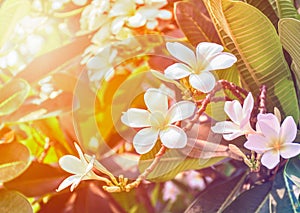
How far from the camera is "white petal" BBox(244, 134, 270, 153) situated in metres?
0.50

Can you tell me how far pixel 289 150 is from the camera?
0.50 m

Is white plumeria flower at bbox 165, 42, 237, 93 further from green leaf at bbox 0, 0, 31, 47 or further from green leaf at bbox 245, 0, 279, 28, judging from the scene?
green leaf at bbox 0, 0, 31, 47

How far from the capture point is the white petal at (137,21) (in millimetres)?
649

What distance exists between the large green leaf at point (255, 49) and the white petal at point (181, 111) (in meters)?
0.09

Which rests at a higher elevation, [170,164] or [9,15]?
[9,15]

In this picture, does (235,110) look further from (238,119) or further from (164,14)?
(164,14)

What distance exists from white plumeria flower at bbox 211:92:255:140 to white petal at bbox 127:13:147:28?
180 mm

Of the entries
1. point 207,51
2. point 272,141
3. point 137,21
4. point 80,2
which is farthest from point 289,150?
point 80,2

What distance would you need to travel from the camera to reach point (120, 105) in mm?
717

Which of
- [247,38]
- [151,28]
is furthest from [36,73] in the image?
[247,38]

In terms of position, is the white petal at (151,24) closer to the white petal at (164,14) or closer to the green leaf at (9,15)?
the white petal at (164,14)

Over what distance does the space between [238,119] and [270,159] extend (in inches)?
1.8

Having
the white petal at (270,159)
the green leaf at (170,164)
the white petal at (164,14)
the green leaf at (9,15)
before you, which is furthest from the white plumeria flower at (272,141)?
the green leaf at (9,15)

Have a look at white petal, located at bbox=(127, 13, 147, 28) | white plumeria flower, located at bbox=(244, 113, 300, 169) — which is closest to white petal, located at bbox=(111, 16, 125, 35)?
white petal, located at bbox=(127, 13, 147, 28)
